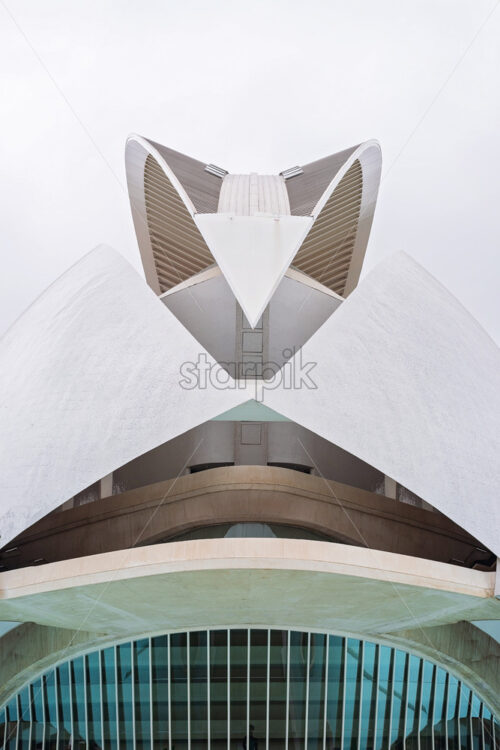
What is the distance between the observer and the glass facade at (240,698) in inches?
493

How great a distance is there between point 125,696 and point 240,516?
3.49 metres

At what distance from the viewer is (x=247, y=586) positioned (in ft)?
32.1

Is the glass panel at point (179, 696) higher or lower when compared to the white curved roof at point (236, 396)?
lower

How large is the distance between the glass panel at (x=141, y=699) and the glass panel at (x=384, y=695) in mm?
3660

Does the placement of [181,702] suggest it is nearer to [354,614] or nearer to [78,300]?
[354,614]

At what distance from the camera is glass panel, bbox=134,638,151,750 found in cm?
1280

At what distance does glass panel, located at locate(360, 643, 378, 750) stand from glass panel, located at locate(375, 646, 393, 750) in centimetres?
9

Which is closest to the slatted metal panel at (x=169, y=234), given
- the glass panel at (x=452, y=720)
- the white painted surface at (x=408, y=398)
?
the white painted surface at (x=408, y=398)

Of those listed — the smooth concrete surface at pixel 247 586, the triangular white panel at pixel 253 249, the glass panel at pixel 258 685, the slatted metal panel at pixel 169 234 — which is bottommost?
the glass panel at pixel 258 685

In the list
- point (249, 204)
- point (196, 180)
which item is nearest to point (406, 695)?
point (249, 204)

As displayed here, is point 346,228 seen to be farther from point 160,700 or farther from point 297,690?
A: point 160,700

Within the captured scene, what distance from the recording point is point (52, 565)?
31.5ft

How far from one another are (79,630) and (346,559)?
516 centimetres

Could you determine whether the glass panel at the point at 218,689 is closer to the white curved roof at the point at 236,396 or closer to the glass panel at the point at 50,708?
the glass panel at the point at 50,708
